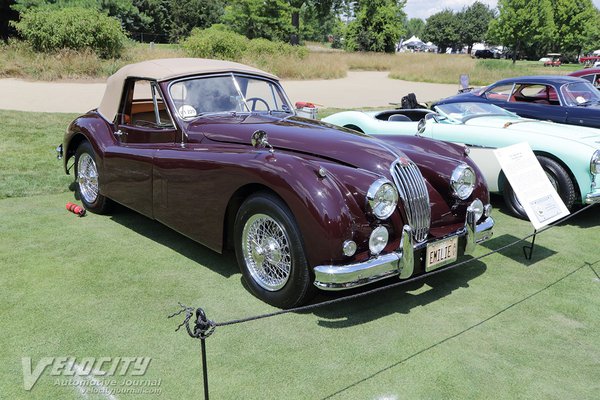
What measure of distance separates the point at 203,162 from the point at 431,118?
379 centimetres

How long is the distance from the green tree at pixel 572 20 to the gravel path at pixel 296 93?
115ft

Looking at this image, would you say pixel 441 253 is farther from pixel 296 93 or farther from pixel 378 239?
pixel 296 93

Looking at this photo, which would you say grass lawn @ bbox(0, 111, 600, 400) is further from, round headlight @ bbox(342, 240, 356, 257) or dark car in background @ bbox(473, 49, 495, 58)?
dark car in background @ bbox(473, 49, 495, 58)

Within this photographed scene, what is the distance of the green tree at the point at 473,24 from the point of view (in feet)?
302

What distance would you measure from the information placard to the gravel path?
36.1ft

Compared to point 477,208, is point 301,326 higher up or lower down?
lower down

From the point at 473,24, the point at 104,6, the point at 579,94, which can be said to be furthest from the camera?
the point at 473,24

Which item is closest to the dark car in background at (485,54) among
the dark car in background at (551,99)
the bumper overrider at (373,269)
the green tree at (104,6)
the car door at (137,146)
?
the green tree at (104,6)

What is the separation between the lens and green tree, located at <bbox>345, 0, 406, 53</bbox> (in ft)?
161

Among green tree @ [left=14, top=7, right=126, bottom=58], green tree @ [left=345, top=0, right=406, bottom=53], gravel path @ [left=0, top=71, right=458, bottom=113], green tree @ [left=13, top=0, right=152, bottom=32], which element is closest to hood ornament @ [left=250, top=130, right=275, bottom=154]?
gravel path @ [left=0, top=71, right=458, bottom=113]

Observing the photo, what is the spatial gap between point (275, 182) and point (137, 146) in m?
2.01

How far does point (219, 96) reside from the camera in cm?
469

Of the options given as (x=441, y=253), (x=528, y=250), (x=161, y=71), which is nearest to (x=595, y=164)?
(x=528, y=250)

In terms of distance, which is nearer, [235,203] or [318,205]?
[318,205]
